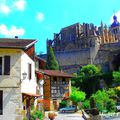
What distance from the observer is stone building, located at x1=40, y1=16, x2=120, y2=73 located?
350 ft

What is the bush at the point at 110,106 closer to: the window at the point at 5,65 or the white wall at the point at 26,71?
the white wall at the point at 26,71

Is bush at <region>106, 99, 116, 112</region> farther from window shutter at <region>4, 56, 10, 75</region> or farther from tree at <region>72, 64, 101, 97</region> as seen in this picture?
tree at <region>72, 64, 101, 97</region>

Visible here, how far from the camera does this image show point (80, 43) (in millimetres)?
126062

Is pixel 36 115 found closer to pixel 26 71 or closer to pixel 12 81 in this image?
pixel 12 81

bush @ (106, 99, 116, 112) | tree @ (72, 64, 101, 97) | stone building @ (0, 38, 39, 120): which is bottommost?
bush @ (106, 99, 116, 112)


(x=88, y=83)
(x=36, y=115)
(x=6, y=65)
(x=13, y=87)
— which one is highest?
(x=88, y=83)

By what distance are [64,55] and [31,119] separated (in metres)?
82.1

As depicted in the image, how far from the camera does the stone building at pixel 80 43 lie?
107 m

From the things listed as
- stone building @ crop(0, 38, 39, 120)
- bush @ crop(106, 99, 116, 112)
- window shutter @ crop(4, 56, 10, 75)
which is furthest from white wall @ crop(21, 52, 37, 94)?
bush @ crop(106, 99, 116, 112)

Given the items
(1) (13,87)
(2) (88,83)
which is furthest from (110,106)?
(2) (88,83)

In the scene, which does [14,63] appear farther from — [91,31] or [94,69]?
[91,31]

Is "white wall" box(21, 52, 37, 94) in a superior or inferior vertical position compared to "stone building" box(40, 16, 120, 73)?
inferior

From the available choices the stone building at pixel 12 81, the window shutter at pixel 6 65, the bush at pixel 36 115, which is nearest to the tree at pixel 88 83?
the bush at pixel 36 115

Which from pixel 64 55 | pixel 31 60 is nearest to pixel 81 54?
pixel 64 55
